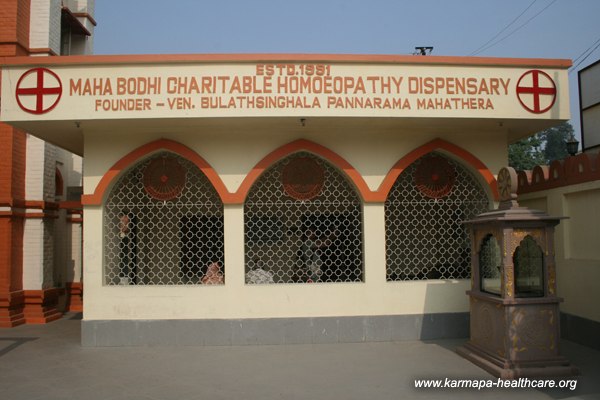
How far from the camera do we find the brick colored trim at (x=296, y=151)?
6562 millimetres

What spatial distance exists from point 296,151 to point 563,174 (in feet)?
11.6

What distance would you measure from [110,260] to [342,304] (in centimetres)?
326

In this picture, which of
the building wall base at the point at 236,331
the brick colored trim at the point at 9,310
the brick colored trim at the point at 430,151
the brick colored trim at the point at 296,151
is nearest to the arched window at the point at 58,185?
the brick colored trim at the point at 9,310

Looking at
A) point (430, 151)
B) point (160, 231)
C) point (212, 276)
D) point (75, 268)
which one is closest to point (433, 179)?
point (430, 151)

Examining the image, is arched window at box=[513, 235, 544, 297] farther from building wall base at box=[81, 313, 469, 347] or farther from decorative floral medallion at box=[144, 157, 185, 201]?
decorative floral medallion at box=[144, 157, 185, 201]

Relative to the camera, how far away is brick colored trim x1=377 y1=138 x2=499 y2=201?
667 centimetres

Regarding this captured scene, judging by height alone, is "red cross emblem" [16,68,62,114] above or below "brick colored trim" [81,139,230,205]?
above

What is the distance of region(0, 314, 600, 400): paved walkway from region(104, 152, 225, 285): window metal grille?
48.2 inches

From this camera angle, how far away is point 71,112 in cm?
610

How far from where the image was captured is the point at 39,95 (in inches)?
240

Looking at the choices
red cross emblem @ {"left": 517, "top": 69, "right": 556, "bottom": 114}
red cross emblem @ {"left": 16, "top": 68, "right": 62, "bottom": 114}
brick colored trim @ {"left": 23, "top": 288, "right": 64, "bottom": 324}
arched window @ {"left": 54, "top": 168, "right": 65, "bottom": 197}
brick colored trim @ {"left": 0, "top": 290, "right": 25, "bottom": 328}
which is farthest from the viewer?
arched window @ {"left": 54, "top": 168, "right": 65, "bottom": 197}

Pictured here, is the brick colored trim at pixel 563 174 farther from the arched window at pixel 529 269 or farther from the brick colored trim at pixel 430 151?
the arched window at pixel 529 269

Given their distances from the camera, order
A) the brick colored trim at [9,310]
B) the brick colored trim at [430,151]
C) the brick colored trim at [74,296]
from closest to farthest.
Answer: the brick colored trim at [430,151]
the brick colored trim at [9,310]
the brick colored trim at [74,296]

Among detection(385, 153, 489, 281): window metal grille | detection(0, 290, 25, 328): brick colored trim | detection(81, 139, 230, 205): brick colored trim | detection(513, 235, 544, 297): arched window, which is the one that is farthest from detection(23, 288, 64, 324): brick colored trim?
detection(513, 235, 544, 297): arched window
